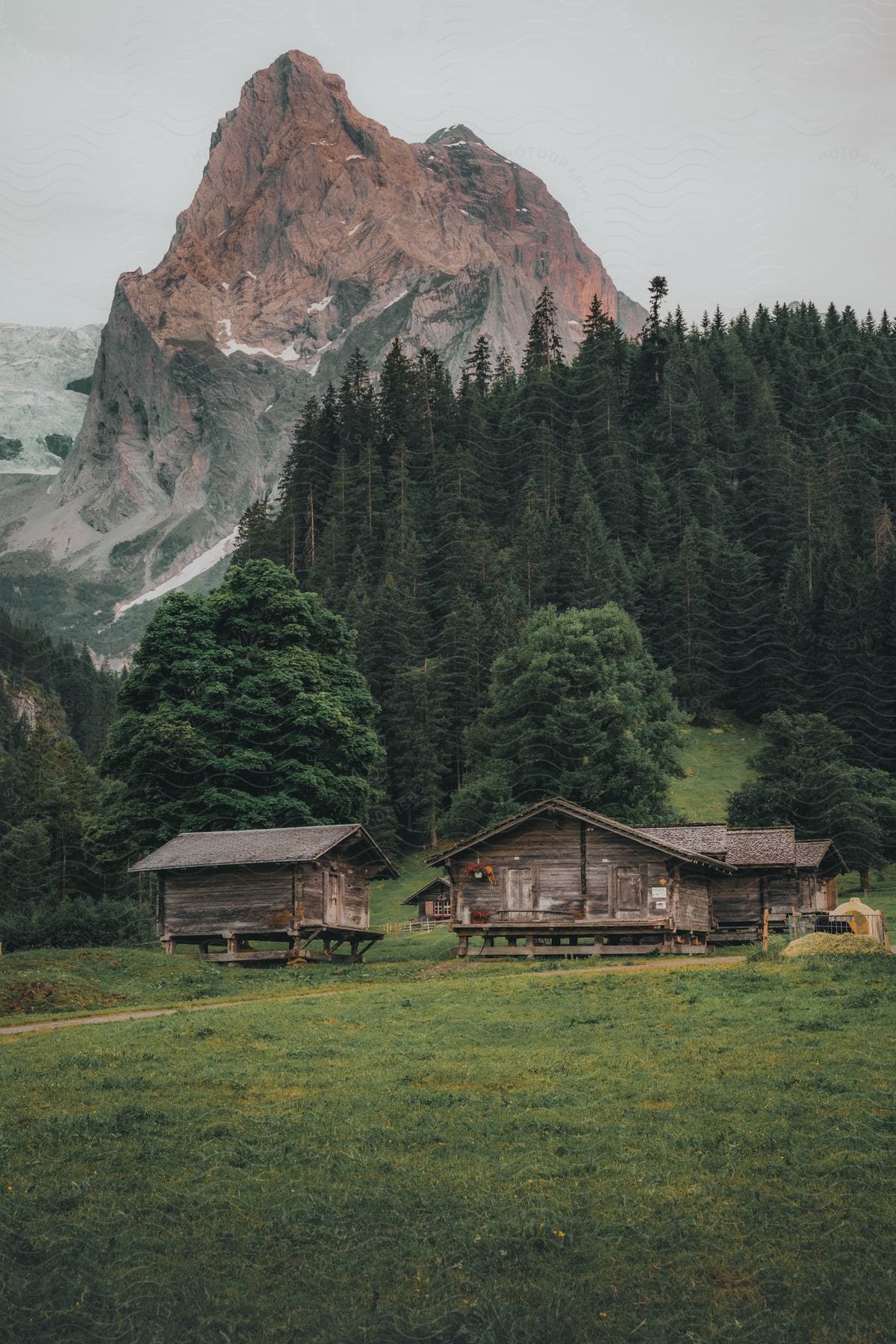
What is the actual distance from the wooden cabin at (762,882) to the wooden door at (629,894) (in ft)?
18.9

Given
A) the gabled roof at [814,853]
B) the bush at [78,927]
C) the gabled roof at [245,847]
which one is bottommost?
the bush at [78,927]

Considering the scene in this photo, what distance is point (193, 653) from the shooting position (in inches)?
2320

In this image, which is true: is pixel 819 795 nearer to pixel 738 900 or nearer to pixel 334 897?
pixel 738 900

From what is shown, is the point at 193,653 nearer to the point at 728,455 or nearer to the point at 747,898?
the point at 747,898

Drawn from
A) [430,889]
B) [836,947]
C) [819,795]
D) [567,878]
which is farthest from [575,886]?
[819,795]

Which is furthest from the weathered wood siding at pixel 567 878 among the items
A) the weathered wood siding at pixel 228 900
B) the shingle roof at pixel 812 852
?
the shingle roof at pixel 812 852

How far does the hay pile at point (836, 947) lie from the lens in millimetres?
33656

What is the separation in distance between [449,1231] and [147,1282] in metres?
2.94

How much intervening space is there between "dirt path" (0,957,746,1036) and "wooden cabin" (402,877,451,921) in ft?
68.5

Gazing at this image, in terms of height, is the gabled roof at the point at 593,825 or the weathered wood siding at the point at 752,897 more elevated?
the gabled roof at the point at 593,825

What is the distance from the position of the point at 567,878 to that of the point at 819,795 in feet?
103

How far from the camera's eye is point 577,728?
68.9 m

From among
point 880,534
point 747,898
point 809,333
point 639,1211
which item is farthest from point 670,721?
point 809,333

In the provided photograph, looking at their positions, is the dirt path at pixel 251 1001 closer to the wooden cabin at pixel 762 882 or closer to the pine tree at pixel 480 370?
the wooden cabin at pixel 762 882
